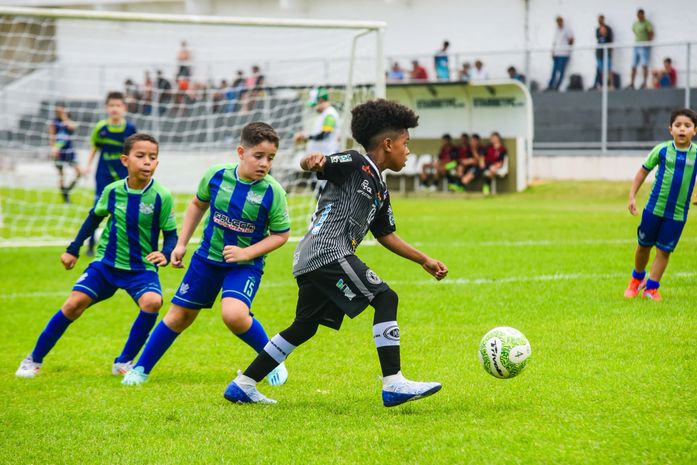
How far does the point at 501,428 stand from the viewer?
4578 millimetres

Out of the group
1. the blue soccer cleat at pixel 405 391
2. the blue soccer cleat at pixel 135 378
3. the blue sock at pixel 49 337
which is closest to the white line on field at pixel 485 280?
the blue sock at pixel 49 337

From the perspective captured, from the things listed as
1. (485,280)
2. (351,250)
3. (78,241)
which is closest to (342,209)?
(351,250)

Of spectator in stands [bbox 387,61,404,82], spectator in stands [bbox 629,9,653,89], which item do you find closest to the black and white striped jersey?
spectator in stands [bbox 629,9,653,89]

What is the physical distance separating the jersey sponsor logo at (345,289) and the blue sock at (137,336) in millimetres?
1916

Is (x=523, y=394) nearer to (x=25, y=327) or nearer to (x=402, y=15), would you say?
(x=25, y=327)

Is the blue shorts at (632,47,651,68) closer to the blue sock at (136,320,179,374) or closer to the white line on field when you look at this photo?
the white line on field

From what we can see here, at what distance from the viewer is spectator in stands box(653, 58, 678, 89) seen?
2152 centimetres

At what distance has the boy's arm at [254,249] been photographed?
18.3 ft

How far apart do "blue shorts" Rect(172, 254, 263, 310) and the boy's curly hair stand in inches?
46.7

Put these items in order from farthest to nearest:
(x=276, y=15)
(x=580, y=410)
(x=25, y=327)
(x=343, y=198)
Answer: (x=276, y=15) < (x=25, y=327) < (x=343, y=198) < (x=580, y=410)

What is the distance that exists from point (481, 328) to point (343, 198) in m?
2.65

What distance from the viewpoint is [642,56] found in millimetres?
22484

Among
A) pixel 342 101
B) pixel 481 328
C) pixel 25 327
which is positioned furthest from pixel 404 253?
pixel 342 101

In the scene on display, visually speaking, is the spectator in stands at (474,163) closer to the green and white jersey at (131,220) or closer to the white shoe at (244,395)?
the green and white jersey at (131,220)
